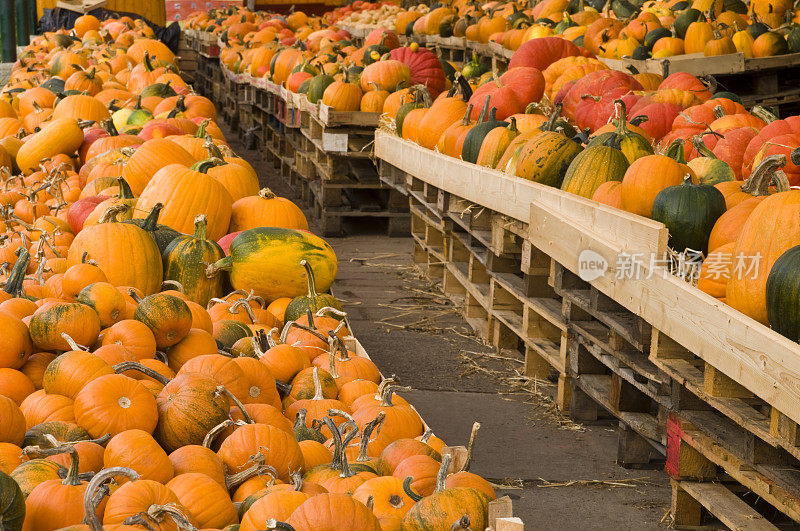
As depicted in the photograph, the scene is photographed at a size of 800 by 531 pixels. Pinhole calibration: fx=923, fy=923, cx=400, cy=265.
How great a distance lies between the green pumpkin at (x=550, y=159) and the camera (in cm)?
480

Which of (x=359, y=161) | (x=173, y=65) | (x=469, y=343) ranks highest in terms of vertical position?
(x=173, y=65)

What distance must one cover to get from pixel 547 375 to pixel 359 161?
4099 millimetres

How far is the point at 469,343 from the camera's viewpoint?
5668 millimetres

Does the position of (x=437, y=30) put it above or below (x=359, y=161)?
above

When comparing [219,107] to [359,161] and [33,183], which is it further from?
[33,183]

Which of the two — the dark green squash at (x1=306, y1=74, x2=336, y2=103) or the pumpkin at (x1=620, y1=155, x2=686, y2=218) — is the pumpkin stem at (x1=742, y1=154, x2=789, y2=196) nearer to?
the pumpkin at (x1=620, y1=155, x2=686, y2=218)

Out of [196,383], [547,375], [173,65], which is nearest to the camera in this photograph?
[196,383]

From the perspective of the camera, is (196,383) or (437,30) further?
(437,30)

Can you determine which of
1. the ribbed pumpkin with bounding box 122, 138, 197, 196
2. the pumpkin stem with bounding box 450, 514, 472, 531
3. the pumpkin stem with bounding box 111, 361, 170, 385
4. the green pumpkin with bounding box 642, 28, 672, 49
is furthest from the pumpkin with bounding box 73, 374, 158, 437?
the green pumpkin with bounding box 642, 28, 672, 49

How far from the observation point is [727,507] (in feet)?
10.1

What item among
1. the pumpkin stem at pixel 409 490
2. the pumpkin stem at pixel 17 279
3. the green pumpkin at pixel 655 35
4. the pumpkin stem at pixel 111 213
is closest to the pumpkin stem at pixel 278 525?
the pumpkin stem at pixel 409 490

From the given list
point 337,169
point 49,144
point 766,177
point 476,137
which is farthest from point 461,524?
point 337,169

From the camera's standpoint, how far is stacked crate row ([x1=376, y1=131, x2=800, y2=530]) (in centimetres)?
279

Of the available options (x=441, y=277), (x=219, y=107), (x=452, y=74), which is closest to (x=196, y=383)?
(x=441, y=277)
